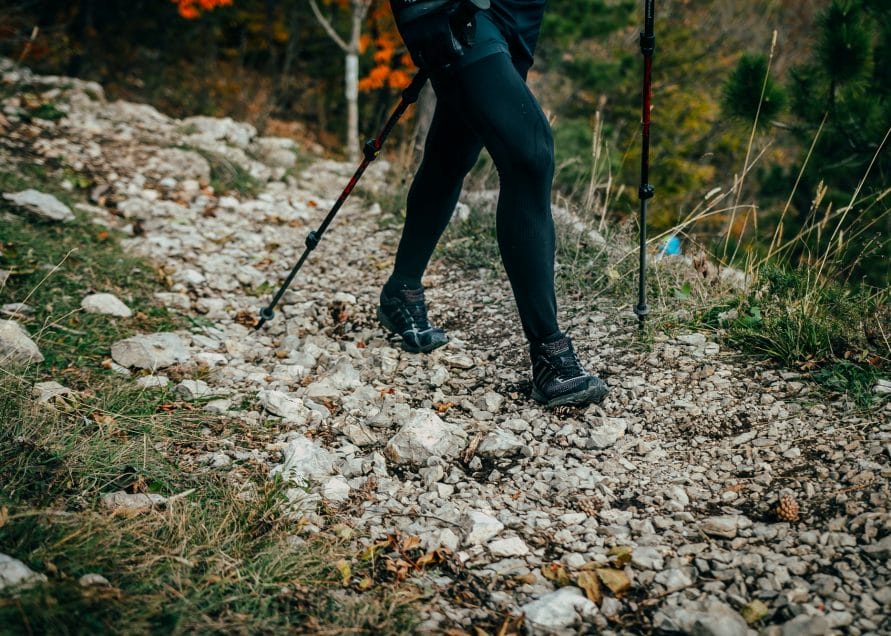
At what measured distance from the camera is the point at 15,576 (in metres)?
1.41

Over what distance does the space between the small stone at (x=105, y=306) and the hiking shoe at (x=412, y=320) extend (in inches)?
53.1

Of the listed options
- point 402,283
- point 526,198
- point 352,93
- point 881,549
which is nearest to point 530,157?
point 526,198

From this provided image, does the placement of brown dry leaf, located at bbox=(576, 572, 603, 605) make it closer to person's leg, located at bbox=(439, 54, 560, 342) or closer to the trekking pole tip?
person's leg, located at bbox=(439, 54, 560, 342)

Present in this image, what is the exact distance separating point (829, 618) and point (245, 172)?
17.7ft

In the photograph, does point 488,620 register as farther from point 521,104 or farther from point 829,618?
point 521,104

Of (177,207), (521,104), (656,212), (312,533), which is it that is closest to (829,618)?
(312,533)

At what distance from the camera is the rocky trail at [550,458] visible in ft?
5.33

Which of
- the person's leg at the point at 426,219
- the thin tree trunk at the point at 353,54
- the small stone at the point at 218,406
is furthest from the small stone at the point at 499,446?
the thin tree trunk at the point at 353,54

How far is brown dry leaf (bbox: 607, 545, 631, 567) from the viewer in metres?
1.74

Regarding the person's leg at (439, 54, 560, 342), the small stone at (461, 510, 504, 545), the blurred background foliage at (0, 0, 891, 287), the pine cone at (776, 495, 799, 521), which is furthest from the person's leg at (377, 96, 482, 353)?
the blurred background foliage at (0, 0, 891, 287)

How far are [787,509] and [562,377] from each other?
33.4 inches

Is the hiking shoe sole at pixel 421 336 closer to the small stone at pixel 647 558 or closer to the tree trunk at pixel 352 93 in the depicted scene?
the small stone at pixel 647 558

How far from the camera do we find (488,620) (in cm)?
159

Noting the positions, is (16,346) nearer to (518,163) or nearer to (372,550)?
(372,550)
